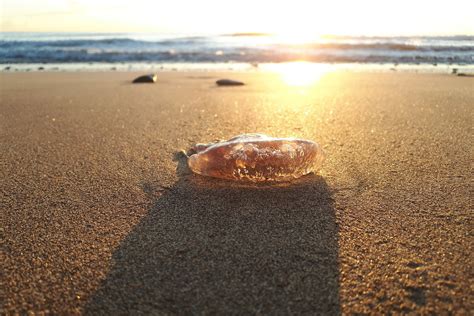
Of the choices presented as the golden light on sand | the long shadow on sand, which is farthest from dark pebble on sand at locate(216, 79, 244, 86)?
the long shadow on sand

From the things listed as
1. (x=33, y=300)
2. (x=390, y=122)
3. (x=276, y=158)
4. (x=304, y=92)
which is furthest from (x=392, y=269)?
(x=304, y=92)

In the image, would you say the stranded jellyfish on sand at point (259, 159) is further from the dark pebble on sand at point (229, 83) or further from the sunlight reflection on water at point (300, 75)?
the sunlight reflection on water at point (300, 75)

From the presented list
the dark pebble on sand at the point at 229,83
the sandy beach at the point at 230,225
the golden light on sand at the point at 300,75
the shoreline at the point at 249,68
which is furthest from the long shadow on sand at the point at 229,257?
the shoreline at the point at 249,68

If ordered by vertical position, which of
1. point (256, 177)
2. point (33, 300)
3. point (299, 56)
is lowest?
point (33, 300)

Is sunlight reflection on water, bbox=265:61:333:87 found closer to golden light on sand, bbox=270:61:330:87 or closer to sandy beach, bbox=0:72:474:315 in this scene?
golden light on sand, bbox=270:61:330:87

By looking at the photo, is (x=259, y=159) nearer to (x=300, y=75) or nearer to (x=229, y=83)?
(x=229, y=83)

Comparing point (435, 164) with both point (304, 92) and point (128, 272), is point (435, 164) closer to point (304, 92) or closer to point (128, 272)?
point (128, 272)

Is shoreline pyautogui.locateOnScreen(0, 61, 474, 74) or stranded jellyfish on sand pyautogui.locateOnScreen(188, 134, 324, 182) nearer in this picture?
stranded jellyfish on sand pyautogui.locateOnScreen(188, 134, 324, 182)
